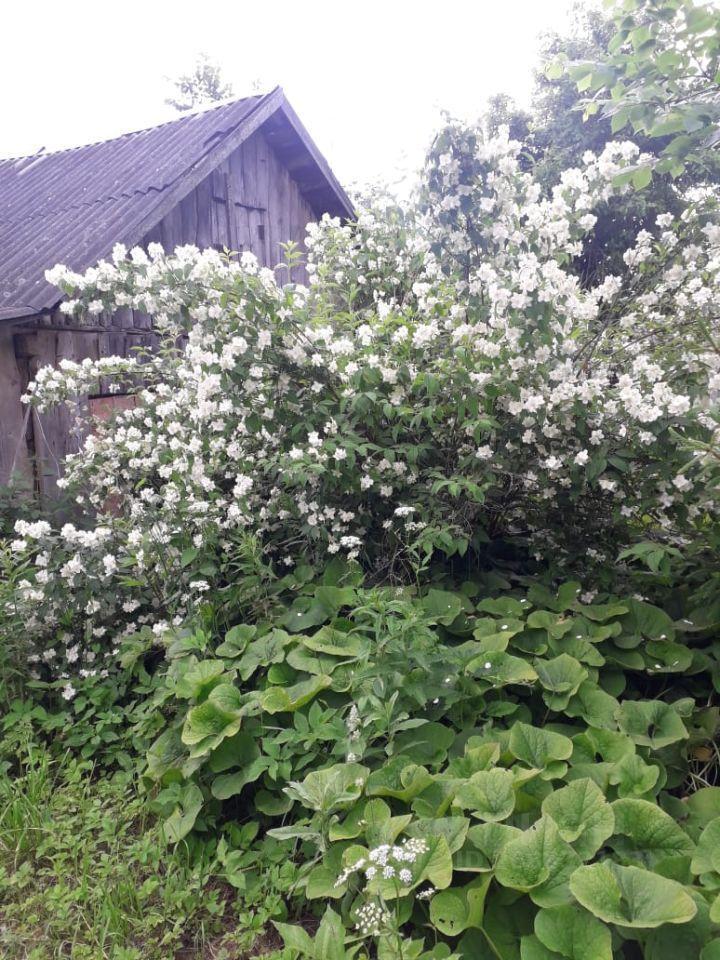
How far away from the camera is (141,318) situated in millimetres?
5977

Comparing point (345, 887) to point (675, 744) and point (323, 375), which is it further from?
point (323, 375)

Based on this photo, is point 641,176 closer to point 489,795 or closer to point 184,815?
point 489,795

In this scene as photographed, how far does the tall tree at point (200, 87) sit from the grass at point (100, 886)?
82.7 ft

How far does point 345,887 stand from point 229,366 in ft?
6.94

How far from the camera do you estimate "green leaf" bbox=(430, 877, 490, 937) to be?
6.03ft

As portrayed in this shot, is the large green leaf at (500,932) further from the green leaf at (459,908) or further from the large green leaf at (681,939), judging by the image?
the large green leaf at (681,939)

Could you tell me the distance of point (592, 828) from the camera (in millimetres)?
1941

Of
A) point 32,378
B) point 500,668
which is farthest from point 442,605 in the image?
point 32,378

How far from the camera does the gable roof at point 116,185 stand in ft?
17.2

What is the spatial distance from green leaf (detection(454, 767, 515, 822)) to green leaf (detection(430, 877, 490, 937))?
20cm

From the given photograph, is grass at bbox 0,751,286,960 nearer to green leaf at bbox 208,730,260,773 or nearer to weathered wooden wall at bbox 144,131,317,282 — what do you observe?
green leaf at bbox 208,730,260,773

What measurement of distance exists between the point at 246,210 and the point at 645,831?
6910 mm

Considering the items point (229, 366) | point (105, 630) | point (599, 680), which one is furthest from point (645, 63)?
point (105, 630)

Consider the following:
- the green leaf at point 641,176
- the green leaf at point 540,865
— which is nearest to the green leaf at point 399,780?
the green leaf at point 540,865
